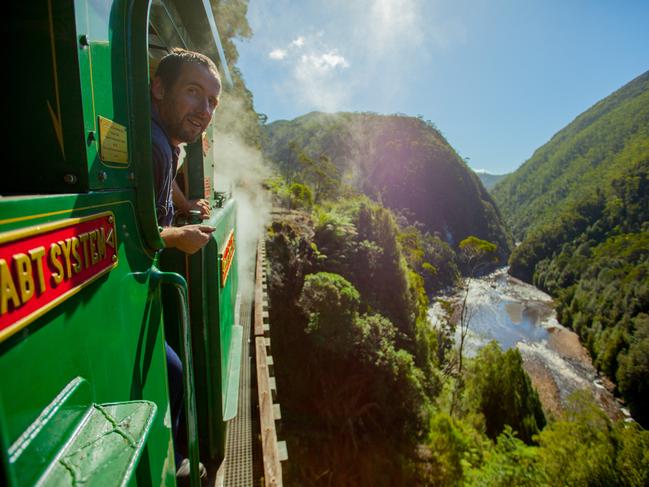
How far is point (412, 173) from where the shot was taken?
9306 cm

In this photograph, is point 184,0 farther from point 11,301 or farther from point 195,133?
point 11,301

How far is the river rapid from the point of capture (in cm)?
3189

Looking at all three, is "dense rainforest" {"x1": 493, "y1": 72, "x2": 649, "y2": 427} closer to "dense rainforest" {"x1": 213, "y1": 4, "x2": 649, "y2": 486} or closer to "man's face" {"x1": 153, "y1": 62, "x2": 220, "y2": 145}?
"dense rainforest" {"x1": 213, "y1": 4, "x2": 649, "y2": 486}

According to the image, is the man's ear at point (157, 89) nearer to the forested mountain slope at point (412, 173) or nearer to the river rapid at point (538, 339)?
the river rapid at point (538, 339)

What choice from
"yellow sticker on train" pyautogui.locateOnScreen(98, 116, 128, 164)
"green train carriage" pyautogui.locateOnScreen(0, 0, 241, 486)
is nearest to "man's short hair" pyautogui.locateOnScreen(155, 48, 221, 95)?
"green train carriage" pyautogui.locateOnScreen(0, 0, 241, 486)

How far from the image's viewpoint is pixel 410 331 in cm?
1584

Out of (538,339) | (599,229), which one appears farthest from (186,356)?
(599,229)

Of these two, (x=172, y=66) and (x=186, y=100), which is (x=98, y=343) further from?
(x=172, y=66)

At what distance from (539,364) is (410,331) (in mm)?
30078

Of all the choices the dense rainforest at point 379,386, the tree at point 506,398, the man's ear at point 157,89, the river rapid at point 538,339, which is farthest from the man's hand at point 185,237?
the river rapid at point 538,339

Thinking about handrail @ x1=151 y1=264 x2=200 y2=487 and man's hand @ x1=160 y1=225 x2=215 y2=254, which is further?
man's hand @ x1=160 y1=225 x2=215 y2=254

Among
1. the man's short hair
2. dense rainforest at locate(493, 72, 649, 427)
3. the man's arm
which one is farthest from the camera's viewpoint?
dense rainforest at locate(493, 72, 649, 427)

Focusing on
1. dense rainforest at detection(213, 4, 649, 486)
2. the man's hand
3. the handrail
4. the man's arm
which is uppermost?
the man's arm

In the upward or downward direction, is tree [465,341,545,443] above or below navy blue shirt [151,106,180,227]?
below
